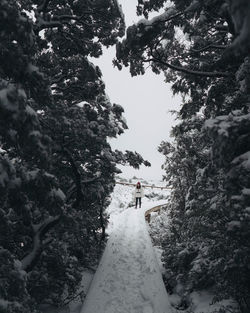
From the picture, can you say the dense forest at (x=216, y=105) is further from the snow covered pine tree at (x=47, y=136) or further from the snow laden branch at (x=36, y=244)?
the snow laden branch at (x=36, y=244)

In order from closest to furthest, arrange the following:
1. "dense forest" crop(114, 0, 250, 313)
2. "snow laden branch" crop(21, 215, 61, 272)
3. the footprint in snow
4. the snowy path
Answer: "dense forest" crop(114, 0, 250, 313), "snow laden branch" crop(21, 215, 61, 272), the footprint in snow, the snowy path

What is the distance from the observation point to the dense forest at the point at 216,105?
4594mm

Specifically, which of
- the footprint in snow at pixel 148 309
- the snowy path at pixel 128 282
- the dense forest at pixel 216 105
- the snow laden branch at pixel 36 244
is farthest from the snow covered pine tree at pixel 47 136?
the footprint in snow at pixel 148 309

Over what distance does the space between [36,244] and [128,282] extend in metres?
4.86

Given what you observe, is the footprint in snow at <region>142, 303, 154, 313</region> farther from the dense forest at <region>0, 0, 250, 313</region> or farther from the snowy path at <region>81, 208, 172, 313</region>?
the dense forest at <region>0, 0, 250, 313</region>

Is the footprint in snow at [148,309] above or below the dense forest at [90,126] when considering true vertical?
below

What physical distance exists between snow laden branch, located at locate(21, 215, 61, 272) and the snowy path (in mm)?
2531

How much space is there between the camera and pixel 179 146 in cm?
1669

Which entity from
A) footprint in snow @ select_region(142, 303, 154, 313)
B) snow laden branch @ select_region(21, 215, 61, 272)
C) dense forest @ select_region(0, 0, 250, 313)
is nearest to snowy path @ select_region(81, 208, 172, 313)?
footprint in snow @ select_region(142, 303, 154, 313)

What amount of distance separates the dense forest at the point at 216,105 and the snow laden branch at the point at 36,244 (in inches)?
145

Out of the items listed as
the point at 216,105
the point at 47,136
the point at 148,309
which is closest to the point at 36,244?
the point at 47,136

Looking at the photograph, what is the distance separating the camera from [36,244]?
721 cm

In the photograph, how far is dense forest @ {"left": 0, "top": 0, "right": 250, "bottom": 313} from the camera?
4680 mm

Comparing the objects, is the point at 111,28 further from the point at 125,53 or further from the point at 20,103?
the point at 20,103
